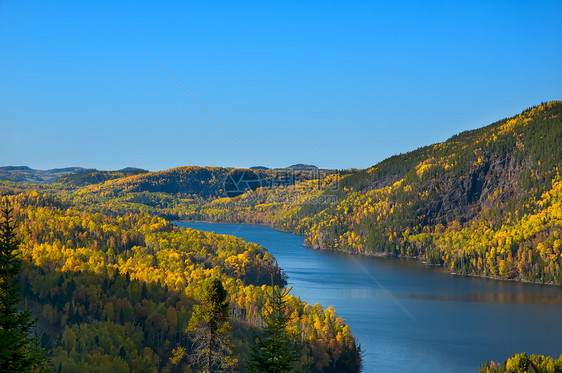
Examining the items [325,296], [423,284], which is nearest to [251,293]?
[325,296]

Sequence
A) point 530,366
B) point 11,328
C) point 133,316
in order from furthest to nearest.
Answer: point 133,316 → point 530,366 → point 11,328

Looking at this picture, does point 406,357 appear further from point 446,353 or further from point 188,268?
point 188,268

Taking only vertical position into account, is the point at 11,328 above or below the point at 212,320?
below

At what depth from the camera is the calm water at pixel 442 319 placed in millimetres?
108438

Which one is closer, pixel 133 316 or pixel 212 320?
pixel 212 320

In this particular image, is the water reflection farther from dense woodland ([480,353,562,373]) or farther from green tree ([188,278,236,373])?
green tree ([188,278,236,373])

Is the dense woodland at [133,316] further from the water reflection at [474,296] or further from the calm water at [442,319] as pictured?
the water reflection at [474,296]

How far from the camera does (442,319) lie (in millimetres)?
142125

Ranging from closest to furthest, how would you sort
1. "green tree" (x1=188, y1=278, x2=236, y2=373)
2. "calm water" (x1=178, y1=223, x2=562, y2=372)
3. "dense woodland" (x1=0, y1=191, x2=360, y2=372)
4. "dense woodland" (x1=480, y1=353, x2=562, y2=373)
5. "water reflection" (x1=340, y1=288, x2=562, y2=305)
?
"green tree" (x1=188, y1=278, x2=236, y2=373) → "dense woodland" (x1=480, y1=353, x2=562, y2=373) → "dense woodland" (x1=0, y1=191, x2=360, y2=372) → "calm water" (x1=178, y1=223, x2=562, y2=372) → "water reflection" (x1=340, y1=288, x2=562, y2=305)

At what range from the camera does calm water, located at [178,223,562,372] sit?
356 ft

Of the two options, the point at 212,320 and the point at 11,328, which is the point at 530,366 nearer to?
the point at 212,320

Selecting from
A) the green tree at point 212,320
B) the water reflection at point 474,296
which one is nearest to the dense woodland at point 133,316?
the green tree at point 212,320

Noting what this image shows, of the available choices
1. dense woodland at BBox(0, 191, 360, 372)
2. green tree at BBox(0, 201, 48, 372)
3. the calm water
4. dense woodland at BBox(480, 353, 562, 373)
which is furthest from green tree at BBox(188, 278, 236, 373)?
the calm water

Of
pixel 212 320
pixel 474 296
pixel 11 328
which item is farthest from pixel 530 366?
pixel 474 296
